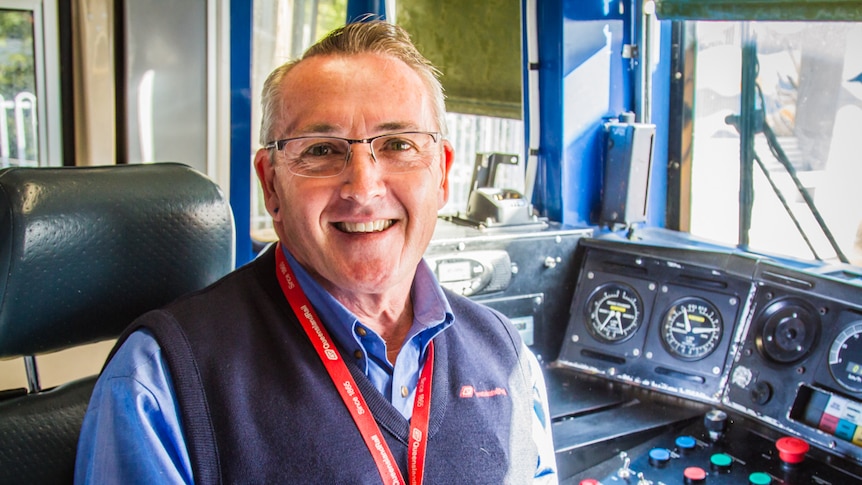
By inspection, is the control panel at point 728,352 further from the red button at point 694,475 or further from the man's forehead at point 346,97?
the man's forehead at point 346,97

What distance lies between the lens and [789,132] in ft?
8.51

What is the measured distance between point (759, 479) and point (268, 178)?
59.5 inches

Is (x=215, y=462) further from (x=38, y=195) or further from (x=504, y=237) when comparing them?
(x=504, y=237)

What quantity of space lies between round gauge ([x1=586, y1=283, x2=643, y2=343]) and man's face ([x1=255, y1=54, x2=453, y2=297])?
59.5 inches

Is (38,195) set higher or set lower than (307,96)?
lower

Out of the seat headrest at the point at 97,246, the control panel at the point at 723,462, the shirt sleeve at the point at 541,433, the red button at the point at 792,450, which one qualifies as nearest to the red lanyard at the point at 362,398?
the seat headrest at the point at 97,246

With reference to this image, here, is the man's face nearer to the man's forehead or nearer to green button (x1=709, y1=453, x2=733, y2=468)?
the man's forehead

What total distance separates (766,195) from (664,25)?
0.79 meters

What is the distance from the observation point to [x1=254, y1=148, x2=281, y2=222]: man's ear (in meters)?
1.48

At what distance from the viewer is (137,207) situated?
146 centimetres

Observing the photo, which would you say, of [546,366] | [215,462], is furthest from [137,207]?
[546,366]

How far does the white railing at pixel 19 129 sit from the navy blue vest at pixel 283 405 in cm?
141

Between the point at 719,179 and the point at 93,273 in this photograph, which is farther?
the point at 719,179

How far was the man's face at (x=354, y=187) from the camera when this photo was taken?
139cm
